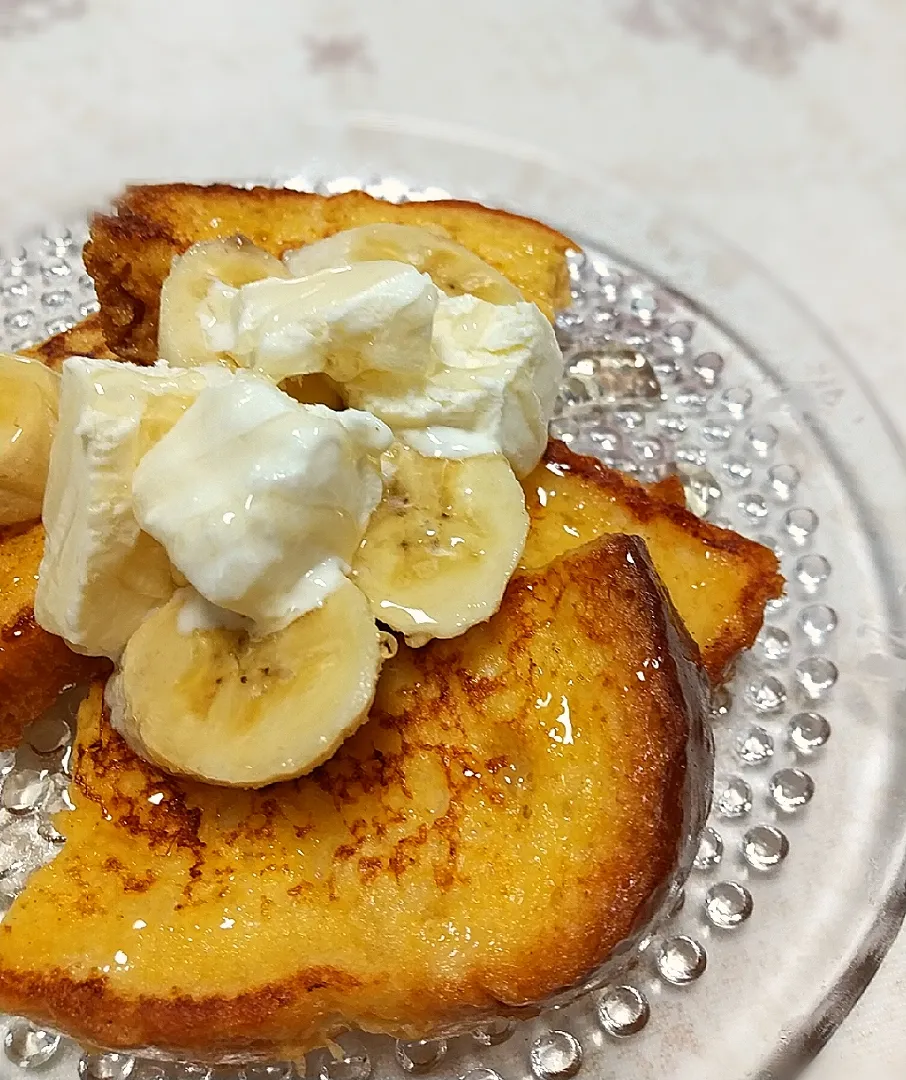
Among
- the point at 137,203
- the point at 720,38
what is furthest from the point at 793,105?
the point at 137,203

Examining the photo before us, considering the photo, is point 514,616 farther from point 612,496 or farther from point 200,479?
point 200,479

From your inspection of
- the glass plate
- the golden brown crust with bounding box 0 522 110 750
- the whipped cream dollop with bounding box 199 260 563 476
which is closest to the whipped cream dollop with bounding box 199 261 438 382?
the whipped cream dollop with bounding box 199 260 563 476

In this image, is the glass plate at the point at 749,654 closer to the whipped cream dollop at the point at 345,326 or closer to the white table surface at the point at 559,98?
the white table surface at the point at 559,98

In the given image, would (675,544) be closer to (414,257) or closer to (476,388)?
(476,388)

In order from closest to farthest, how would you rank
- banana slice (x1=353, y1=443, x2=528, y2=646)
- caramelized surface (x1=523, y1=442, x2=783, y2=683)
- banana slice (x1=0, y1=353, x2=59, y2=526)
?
banana slice (x1=353, y1=443, x2=528, y2=646) → banana slice (x1=0, y1=353, x2=59, y2=526) → caramelized surface (x1=523, y1=442, x2=783, y2=683)

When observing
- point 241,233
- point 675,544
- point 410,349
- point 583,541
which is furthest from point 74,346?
point 675,544

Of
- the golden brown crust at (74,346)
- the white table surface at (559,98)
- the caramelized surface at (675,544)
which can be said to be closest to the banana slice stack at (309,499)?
the caramelized surface at (675,544)

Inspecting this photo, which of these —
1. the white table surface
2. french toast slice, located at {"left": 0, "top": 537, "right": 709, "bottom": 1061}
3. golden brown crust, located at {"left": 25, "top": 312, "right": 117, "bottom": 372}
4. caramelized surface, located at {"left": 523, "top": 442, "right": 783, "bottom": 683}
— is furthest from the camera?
the white table surface

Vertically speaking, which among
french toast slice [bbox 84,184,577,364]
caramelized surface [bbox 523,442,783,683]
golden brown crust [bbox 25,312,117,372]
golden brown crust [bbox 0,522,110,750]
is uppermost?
french toast slice [bbox 84,184,577,364]

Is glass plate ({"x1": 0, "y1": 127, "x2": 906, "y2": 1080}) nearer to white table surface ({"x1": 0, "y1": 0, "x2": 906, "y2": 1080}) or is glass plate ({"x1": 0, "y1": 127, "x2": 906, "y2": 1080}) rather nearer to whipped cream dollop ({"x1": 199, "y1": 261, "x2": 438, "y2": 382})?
white table surface ({"x1": 0, "y1": 0, "x2": 906, "y2": 1080})
